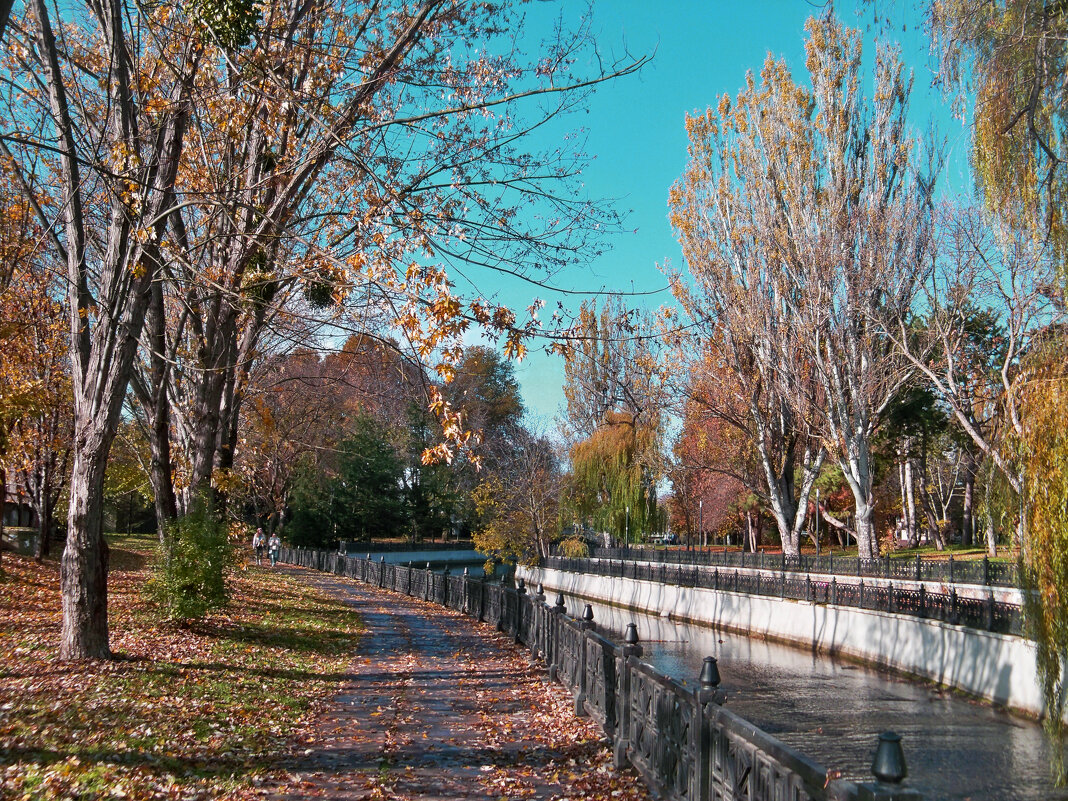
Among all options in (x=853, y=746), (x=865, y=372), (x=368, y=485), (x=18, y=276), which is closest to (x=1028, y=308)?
(x=865, y=372)

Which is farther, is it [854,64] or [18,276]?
[854,64]

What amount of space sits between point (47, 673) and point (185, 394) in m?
11.7

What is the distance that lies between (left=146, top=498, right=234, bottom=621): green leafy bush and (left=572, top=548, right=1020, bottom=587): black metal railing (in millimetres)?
10876

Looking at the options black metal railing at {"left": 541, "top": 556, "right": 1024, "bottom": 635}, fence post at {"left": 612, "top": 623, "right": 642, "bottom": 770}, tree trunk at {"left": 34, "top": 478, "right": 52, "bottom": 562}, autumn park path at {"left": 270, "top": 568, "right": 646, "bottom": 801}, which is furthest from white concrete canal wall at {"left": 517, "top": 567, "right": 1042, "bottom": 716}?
tree trunk at {"left": 34, "top": 478, "right": 52, "bottom": 562}

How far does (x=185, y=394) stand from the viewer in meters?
19.2

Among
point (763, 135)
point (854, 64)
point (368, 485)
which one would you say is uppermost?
point (854, 64)

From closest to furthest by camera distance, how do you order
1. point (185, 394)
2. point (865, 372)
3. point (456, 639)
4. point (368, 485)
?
point (456, 639), point (185, 394), point (865, 372), point (368, 485)

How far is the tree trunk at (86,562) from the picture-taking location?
8992 mm

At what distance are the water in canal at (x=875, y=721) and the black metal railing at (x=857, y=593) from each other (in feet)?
5.08

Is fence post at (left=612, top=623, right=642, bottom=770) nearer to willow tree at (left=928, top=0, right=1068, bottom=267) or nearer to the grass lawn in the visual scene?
the grass lawn

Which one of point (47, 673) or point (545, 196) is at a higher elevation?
point (545, 196)

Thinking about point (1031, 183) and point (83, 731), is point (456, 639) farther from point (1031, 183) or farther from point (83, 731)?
point (1031, 183)

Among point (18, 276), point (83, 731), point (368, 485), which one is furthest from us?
point (368, 485)

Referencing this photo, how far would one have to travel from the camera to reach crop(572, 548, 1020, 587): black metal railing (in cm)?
1991
